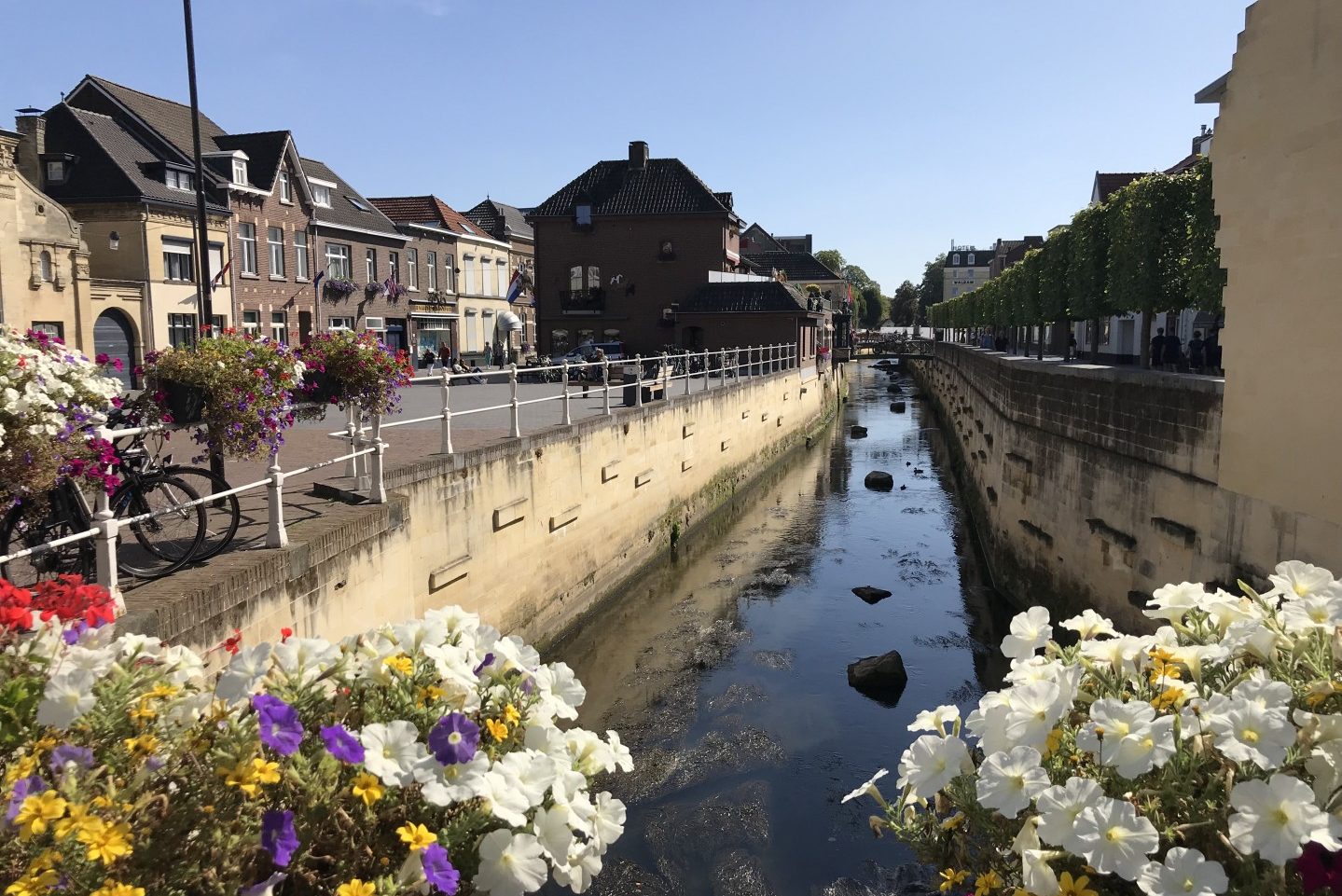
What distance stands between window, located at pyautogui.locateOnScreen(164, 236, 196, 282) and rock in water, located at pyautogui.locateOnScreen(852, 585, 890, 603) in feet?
81.7

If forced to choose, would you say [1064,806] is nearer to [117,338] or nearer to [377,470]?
[377,470]

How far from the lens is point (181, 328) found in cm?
3112

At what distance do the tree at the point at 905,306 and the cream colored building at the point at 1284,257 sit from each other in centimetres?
15604

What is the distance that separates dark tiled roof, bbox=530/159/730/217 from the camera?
145 ft

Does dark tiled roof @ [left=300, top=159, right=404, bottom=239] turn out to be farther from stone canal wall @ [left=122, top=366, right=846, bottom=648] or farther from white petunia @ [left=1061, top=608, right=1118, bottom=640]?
white petunia @ [left=1061, top=608, right=1118, bottom=640]

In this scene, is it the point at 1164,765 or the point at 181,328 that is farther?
the point at 181,328

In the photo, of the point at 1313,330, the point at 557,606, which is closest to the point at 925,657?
the point at 557,606

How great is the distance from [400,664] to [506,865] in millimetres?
640

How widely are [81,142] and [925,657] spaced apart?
29.9 metres

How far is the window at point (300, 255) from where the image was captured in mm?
34875

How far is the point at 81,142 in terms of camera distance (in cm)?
2947

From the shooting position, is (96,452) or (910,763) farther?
(96,452)

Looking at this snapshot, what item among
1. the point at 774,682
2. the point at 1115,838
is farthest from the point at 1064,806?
the point at 774,682

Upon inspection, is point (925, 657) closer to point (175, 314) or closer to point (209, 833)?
point (209, 833)
